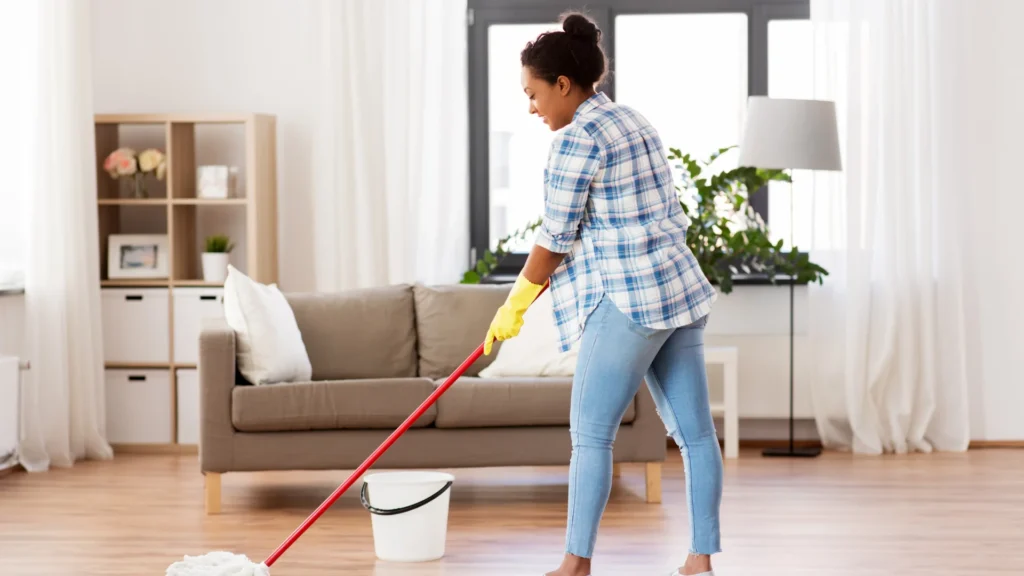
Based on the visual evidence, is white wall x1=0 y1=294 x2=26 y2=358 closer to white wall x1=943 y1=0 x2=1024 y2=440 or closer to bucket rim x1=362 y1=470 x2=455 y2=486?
bucket rim x1=362 y1=470 x2=455 y2=486

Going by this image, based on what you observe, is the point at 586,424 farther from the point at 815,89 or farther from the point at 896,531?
the point at 815,89

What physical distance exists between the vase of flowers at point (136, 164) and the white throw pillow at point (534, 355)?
1.85 meters

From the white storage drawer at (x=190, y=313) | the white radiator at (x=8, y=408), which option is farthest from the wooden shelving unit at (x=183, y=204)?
the white radiator at (x=8, y=408)

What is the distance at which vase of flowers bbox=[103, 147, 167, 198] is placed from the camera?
212 inches

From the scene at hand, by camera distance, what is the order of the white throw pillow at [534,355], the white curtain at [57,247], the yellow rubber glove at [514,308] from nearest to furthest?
1. the yellow rubber glove at [514,308]
2. the white throw pillow at [534,355]
3. the white curtain at [57,247]

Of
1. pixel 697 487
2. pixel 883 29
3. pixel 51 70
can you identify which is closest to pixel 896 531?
pixel 697 487

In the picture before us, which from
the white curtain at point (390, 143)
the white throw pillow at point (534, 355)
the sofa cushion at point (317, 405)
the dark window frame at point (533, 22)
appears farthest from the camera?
the dark window frame at point (533, 22)

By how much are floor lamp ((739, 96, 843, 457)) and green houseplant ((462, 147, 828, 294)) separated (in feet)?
0.54

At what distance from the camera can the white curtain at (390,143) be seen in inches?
216

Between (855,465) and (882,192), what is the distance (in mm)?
1169

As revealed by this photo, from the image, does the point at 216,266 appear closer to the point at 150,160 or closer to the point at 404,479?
the point at 150,160

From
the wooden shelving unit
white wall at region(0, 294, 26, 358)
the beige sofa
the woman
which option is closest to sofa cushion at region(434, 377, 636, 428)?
the beige sofa

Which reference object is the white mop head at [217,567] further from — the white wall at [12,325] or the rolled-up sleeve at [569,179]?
the white wall at [12,325]

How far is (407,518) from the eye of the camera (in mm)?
3350
